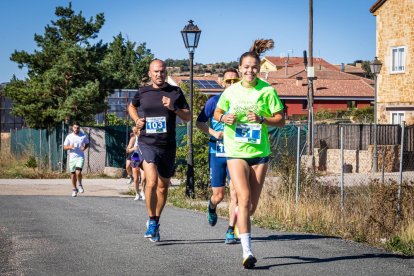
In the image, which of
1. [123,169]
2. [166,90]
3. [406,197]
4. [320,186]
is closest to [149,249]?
[166,90]

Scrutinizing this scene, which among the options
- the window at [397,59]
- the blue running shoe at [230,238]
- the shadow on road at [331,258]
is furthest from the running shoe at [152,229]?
the window at [397,59]

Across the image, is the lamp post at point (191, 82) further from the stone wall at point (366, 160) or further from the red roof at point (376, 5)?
the red roof at point (376, 5)

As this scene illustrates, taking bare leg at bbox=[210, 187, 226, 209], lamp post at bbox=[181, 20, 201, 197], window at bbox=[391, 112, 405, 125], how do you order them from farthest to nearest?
window at bbox=[391, 112, 405, 125] → lamp post at bbox=[181, 20, 201, 197] → bare leg at bbox=[210, 187, 226, 209]

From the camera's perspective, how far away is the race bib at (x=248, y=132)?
26.4 ft

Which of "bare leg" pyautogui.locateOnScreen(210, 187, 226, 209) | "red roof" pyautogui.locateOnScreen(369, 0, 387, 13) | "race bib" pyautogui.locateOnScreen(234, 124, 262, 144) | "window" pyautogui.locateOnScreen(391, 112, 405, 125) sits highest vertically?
"red roof" pyautogui.locateOnScreen(369, 0, 387, 13)

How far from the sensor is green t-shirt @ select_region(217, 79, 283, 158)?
8062 mm

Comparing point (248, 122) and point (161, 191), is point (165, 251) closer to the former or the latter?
point (161, 191)

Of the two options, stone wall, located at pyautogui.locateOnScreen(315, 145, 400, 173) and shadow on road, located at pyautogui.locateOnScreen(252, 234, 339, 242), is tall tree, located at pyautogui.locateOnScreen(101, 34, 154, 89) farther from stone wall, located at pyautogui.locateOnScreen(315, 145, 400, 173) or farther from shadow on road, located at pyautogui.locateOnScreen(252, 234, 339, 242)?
shadow on road, located at pyautogui.locateOnScreen(252, 234, 339, 242)

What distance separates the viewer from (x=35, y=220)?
12.9 m

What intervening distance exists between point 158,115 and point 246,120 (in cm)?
182

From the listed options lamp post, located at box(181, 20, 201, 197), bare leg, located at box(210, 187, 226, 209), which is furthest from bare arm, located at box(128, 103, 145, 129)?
lamp post, located at box(181, 20, 201, 197)

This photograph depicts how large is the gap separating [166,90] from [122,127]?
20813mm

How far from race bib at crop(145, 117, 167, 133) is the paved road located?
1.34 metres

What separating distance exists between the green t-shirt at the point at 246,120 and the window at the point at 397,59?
96.8 feet
